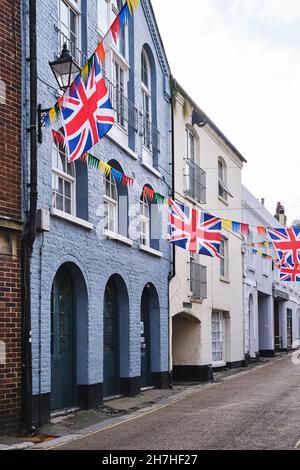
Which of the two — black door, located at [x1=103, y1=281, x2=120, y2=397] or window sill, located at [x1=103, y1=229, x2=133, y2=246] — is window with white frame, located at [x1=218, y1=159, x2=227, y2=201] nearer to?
window sill, located at [x1=103, y1=229, x2=133, y2=246]

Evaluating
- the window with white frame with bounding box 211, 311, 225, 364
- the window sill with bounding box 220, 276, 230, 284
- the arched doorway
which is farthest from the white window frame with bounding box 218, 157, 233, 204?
the arched doorway

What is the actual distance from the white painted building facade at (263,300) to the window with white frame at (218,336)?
2.78 m

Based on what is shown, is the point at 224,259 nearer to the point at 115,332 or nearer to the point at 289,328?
the point at 115,332

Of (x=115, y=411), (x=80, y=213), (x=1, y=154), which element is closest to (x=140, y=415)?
(x=115, y=411)

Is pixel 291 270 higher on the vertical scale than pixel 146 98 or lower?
lower

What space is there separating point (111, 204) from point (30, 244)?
501 centimetres

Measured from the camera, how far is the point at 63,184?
13.9 m

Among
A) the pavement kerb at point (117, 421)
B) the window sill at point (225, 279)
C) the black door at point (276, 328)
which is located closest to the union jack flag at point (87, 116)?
the pavement kerb at point (117, 421)

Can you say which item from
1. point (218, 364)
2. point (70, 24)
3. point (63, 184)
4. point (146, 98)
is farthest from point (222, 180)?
point (63, 184)

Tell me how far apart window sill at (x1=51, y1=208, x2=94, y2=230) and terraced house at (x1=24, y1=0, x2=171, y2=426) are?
3 centimetres

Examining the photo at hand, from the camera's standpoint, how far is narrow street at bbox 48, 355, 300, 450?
9812mm

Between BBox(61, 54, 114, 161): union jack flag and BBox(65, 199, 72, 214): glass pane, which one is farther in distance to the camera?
BBox(65, 199, 72, 214): glass pane

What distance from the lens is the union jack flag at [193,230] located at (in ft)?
55.2

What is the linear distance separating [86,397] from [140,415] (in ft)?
3.71
